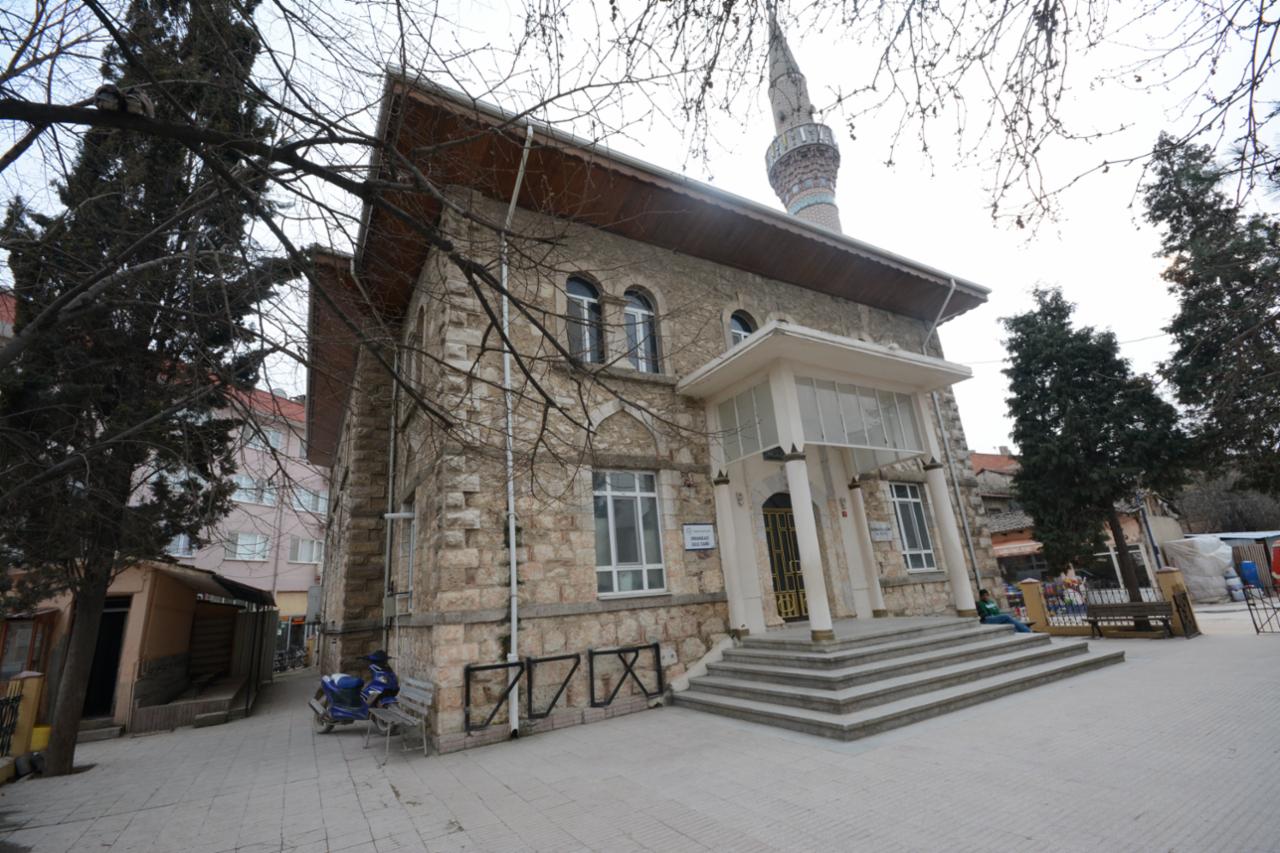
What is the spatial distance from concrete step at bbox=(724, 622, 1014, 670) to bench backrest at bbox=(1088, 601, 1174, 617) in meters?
3.95

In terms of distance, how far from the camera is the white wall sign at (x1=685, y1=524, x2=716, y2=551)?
8.59 metres

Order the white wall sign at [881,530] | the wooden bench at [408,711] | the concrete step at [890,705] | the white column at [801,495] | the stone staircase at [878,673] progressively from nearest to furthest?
the concrete step at [890,705] → the stone staircase at [878,673] → the wooden bench at [408,711] → the white column at [801,495] → the white wall sign at [881,530]

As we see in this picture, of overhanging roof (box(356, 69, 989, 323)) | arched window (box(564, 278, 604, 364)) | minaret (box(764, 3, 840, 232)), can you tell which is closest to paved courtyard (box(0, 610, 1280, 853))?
overhanging roof (box(356, 69, 989, 323))

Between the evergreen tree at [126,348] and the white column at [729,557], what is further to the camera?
the white column at [729,557]

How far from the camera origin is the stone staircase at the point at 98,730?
362 inches

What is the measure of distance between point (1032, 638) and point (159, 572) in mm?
14796

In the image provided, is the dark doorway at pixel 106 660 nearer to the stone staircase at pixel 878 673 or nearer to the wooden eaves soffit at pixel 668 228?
the wooden eaves soffit at pixel 668 228

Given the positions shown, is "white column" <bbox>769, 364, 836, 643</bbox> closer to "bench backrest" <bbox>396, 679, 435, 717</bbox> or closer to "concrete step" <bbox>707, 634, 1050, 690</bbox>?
"concrete step" <bbox>707, 634, 1050, 690</bbox>

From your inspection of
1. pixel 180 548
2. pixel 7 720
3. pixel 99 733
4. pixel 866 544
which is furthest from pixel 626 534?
pixel 180 548

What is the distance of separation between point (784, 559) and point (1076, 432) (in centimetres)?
1053

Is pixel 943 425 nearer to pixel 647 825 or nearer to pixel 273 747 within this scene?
pixel 647 825

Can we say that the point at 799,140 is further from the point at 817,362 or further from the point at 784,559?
the point at 784,559

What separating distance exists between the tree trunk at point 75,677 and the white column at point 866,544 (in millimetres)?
11400

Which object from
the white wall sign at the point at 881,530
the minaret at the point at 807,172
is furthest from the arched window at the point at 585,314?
the minaret at the point at 807,172
